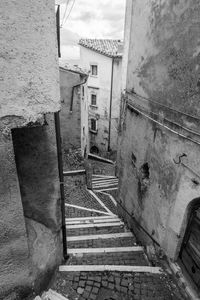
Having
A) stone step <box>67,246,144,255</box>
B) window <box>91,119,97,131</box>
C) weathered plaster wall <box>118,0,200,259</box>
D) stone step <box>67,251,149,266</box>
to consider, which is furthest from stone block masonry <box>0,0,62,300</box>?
window <box>91,119,97,131</box>

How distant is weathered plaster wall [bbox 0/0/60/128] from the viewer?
2277 millimetres

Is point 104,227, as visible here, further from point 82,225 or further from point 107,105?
point 107,105

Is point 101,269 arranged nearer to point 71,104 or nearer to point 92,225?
point 92,225

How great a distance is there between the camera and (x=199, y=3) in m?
4.07

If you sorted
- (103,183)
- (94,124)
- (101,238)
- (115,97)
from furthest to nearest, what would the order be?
Answer: (94,124)
(115,97)
(103,183)
(101,238)

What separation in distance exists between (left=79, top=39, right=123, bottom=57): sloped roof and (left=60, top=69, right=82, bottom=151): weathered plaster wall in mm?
8832

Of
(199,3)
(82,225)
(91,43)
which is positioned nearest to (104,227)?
(82,225)

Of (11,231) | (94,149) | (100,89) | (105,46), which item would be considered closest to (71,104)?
(100,89)

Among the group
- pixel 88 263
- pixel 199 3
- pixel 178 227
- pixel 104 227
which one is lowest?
pixel 104 227

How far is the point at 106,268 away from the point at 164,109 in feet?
12.5

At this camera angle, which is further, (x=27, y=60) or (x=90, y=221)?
(x=90, y=221)

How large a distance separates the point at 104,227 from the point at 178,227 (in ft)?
11.6

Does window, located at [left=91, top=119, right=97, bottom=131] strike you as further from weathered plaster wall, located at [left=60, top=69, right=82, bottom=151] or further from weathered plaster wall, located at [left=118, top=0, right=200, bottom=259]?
weathered plaster wall, located at [left=118, top=0, right=200, bottom=259]

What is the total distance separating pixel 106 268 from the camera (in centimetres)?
482
